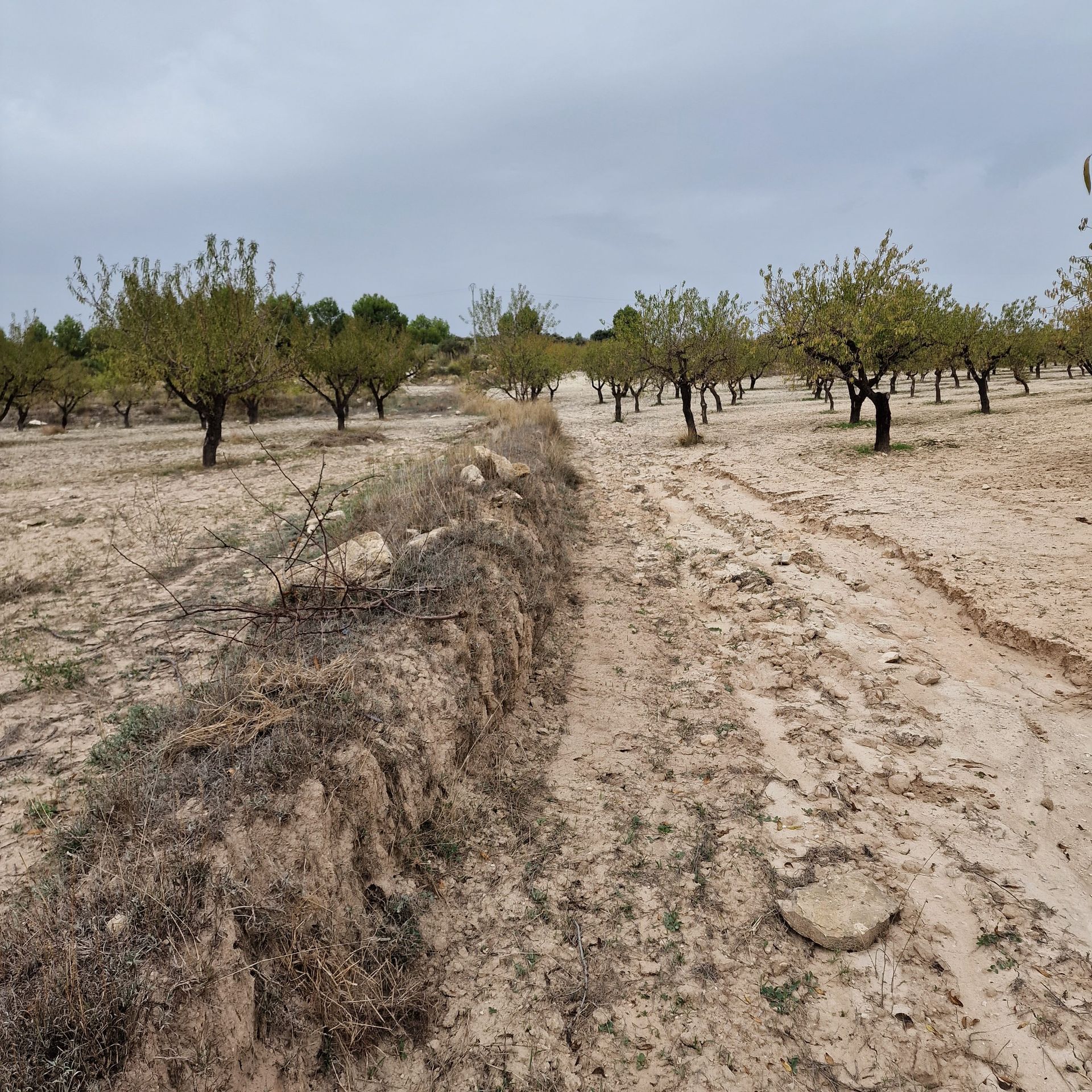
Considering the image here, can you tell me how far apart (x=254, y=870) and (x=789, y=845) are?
2.97 m

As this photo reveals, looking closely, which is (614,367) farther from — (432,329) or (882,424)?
(432,329)

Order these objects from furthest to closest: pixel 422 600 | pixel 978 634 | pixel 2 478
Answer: pixel 2 478 < pixel 978 634 < pixel 422 600

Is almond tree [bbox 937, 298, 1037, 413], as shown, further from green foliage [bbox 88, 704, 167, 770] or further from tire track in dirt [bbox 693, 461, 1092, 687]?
green foliage [bbox 88, 704, 167, 770]

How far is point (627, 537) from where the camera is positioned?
9.85 m

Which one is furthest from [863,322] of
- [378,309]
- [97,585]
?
[378,309]

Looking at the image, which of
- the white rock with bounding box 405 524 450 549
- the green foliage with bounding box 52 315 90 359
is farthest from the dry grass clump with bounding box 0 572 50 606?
the green foliage with bounding box 52 315 90 359

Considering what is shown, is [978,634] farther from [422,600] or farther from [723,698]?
[422,600]

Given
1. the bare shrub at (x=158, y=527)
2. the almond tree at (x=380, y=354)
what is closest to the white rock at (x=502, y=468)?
the bare shrub at (x=158, y=527)

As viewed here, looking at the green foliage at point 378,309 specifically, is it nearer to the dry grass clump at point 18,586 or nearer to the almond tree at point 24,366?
the almond tree at point 24,366

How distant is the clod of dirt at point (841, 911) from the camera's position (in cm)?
306

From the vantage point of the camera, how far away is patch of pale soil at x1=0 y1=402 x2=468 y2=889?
3.60m

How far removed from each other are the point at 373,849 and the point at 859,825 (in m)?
2.94

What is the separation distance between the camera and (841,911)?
3.18 metres

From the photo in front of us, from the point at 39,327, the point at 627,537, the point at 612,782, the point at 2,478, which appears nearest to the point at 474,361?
the point at 39,327
